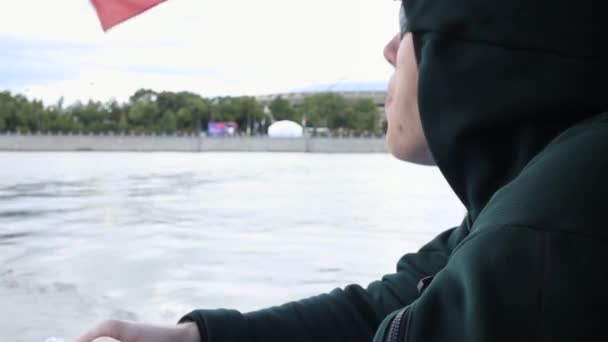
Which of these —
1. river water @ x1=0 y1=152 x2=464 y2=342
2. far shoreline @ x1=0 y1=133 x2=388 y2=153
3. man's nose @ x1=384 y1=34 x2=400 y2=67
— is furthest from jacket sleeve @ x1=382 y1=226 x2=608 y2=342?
far shoreline @ x1=0 y1=133 x2=388 y2=153

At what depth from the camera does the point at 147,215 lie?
6.54 m

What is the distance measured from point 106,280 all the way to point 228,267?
0.70 meters

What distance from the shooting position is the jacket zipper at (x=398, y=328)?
589 millimetres

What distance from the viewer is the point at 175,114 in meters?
50.9

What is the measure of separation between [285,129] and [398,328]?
52629 millimetres

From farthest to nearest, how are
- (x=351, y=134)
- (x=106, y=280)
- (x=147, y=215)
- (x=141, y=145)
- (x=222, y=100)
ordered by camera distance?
(x=222, y=100)
(x=351, y=134)
(x=141, y=145)
(x=147, y=215)
(x=106, y=280)

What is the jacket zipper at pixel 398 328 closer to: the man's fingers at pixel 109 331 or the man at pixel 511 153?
the man at pixel 511 153

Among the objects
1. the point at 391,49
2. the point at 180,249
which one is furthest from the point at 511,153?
the point at 180,249

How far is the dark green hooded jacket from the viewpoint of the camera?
542 mm

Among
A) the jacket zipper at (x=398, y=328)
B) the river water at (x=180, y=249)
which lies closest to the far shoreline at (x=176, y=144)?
the river water at (x=180, y=249)

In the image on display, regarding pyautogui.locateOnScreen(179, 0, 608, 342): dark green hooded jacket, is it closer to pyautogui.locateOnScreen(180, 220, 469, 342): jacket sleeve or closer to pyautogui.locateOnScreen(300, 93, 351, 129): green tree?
pyautogui.locateOnScreen(180, 220, 469, 342): jacket sleeve

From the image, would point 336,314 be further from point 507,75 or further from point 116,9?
point 116,9

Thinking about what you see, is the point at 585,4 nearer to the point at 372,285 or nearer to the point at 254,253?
the point at 372,285

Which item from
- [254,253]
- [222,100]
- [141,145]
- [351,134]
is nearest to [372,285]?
[254,253]
